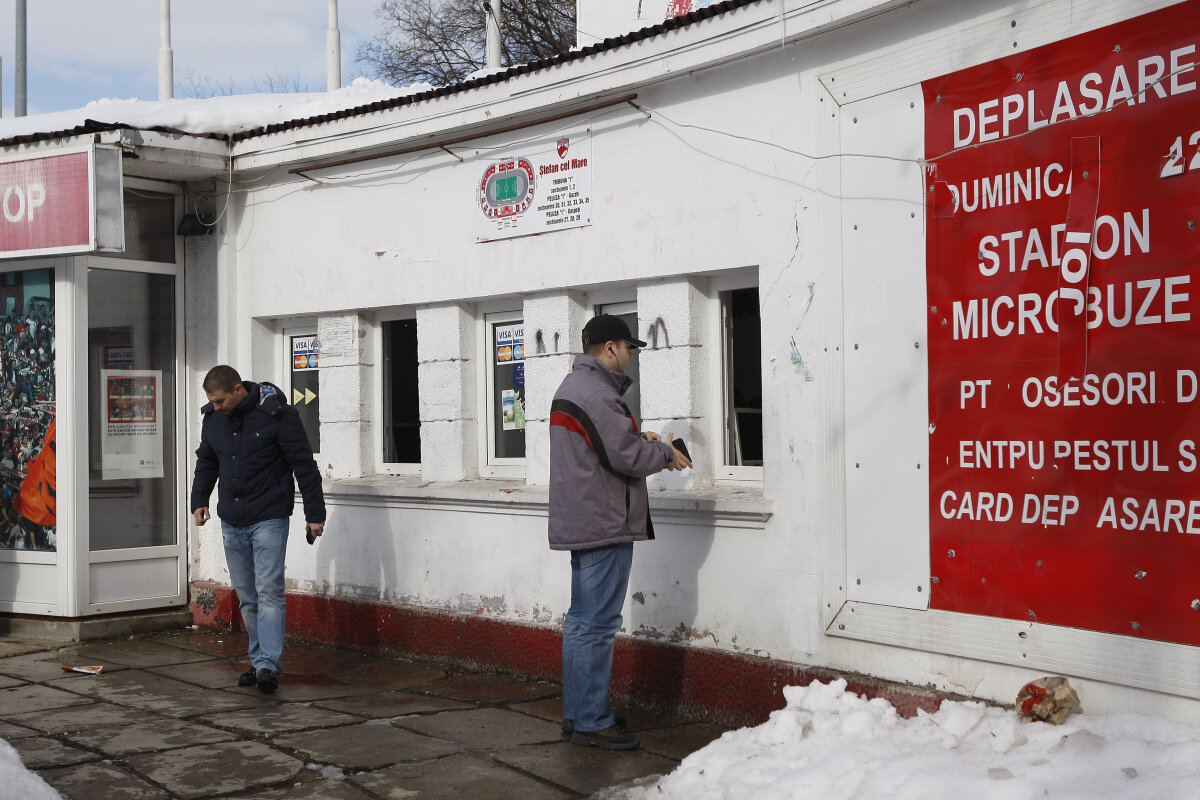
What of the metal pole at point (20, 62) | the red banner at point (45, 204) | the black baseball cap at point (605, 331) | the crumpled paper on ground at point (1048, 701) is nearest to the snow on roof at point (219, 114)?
the red banner at point (45, 204)

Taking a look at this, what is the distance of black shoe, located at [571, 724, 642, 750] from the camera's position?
5.83 meters

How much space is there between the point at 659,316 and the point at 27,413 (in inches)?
206

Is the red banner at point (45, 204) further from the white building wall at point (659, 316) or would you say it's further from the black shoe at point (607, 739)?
the black shoe at point (607, 739)

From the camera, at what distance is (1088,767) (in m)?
4.29

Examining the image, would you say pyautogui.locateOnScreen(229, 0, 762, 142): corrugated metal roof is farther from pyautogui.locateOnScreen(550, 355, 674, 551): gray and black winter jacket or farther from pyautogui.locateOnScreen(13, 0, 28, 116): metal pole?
pyautogui.locateOnScreen(13, 0, 28, 116): metal pole

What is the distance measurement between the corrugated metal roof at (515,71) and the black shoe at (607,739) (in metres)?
3.63

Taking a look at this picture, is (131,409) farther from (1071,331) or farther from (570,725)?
(1071,331)

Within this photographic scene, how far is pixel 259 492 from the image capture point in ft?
24.5

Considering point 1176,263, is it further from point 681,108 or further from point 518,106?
point 518,106

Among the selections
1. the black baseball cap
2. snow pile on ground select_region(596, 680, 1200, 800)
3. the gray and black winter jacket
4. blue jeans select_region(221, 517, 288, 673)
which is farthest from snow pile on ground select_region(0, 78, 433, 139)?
snow pile on ground select_region(596, 680, 1200, 800)

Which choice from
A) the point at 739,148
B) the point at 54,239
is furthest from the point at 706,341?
the point at 54,239

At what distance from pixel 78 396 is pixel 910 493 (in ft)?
20.8

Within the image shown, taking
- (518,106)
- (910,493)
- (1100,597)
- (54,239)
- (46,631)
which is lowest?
(46,631)

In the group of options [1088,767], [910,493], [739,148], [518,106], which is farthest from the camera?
[518,106]
